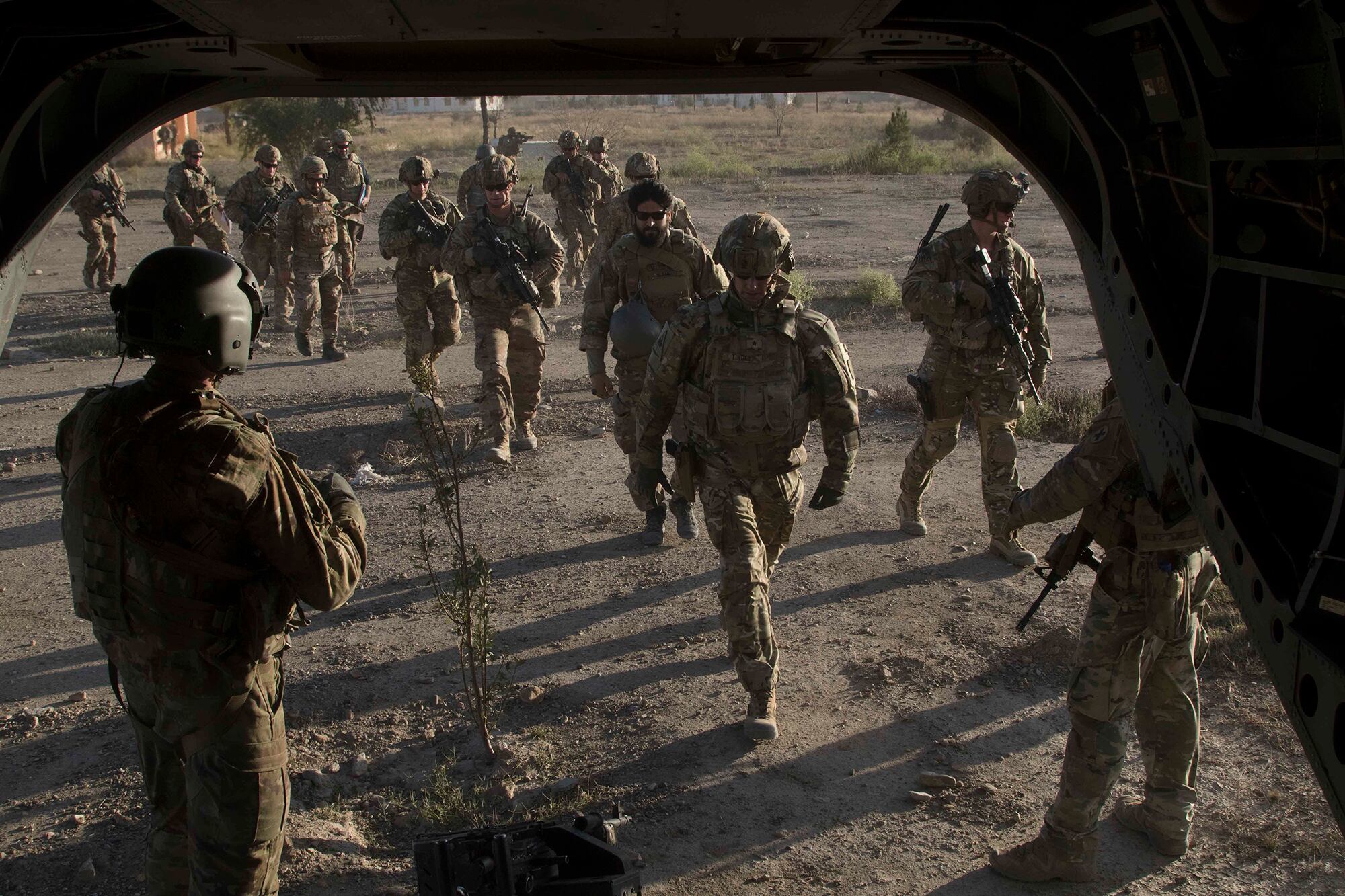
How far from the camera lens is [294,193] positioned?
38.2 ft

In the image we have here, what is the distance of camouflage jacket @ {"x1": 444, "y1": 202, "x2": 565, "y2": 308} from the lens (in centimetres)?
854

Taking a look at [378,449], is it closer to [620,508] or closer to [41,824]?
[620,508]

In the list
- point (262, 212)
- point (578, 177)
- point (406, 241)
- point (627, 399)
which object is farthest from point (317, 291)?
point (627, 399)

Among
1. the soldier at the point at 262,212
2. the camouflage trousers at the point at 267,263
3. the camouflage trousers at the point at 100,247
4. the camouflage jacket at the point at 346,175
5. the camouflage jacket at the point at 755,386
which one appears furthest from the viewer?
the camouflage jacket at the point at 346,175

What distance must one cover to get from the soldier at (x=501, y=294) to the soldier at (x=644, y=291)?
1404 mm

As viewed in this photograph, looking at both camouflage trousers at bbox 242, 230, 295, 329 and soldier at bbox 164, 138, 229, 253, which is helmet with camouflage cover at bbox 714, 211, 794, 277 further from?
soldier at bbox 164, 138, 229, 253

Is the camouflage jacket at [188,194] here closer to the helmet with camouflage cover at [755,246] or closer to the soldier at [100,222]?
the soldier at [100,222]

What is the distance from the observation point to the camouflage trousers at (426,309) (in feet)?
32.3

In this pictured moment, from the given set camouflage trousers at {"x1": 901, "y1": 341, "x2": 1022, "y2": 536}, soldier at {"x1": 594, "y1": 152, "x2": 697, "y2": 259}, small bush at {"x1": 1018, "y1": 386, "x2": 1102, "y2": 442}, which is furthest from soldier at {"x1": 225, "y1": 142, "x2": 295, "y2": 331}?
camouflage trousers at {"x1": 901, "y1": 341, "x2": 1022, "y2": 536}

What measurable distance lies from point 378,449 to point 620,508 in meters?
2.32

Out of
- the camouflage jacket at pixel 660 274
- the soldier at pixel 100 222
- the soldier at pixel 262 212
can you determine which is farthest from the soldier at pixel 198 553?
the soldier at pixel 100 222

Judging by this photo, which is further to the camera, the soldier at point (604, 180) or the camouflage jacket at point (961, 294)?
the soldier at point (604, 180)

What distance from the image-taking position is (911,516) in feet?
24.0

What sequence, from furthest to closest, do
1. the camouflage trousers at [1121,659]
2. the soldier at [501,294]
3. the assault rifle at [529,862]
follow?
the soldier at [501,294] < the camouflage trousers at [1121,659] < the assault rifle at [529,862]
